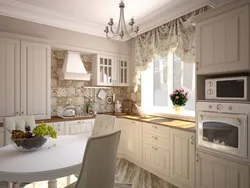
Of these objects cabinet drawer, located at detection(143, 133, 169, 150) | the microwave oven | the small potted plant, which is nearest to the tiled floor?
cabinet drawer, located at detection(143, 133, 169, 150)

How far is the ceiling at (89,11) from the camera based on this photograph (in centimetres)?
258

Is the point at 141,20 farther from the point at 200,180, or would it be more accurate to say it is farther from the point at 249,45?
the point at 200,180

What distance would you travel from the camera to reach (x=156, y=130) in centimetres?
269

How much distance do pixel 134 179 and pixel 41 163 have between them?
1702 millimetres

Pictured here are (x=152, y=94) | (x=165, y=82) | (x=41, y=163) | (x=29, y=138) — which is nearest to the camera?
(x=41, y=163)

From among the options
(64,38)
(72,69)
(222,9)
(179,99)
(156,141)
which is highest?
(64,38)

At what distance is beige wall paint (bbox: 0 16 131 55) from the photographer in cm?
278

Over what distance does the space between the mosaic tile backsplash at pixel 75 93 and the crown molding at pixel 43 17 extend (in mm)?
560

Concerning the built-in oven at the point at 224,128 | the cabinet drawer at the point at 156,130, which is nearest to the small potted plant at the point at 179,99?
the cabinet drawer at the point at 156,130

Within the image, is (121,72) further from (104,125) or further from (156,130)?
(104,125)

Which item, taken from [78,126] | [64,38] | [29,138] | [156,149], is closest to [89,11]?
[64,38]

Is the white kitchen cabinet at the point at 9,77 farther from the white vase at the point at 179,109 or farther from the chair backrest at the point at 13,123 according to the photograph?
the white vase at the point at 179,109

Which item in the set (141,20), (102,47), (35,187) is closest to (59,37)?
(102,47)

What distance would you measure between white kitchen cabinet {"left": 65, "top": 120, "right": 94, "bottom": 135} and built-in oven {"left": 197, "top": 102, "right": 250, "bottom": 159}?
78.8 inches
